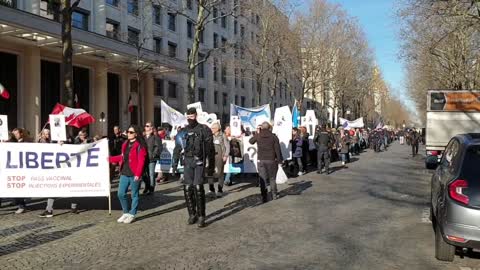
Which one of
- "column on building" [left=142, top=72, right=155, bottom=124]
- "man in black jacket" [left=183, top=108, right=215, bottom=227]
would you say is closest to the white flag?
"man in black jacket" [left=183, top=108, right=215, bottom=227]

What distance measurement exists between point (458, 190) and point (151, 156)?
28.7 ft

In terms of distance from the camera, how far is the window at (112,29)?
33.6 m

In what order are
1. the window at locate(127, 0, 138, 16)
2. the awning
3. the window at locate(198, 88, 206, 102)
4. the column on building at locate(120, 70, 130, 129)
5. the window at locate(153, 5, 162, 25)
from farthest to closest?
the window at locate(198, 88, 206, 102) → the window at locate(153, 5, 162, 25) → the window at locate(127, 0, 138, 16) → the column on building at locate(120, 70, 130, 129) → the awning

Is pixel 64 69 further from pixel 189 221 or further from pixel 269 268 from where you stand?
pixel 269 268

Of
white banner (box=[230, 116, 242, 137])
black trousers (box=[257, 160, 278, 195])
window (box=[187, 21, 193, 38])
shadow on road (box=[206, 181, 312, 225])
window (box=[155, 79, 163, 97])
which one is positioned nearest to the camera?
shadow on road (box=[206, 181, 312, 225])

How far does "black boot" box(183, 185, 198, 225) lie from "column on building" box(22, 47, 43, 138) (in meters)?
17.5

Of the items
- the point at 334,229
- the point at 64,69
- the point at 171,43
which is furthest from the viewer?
the point at 171,43

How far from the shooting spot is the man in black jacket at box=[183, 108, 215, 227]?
28.8 feet

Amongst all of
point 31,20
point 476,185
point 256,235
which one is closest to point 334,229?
point 256,235

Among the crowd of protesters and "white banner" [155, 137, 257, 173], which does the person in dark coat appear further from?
"white banner" [155, 137, 257, 173]

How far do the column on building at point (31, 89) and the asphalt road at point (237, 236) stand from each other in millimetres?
13946

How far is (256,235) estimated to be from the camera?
8.11 meters

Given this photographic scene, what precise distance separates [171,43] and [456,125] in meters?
28.4

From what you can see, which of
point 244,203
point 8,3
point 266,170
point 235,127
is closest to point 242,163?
point 235,127
